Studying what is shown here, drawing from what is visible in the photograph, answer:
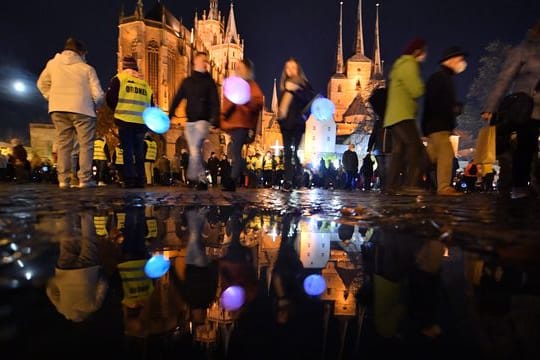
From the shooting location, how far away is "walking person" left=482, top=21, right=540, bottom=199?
14.9 feet

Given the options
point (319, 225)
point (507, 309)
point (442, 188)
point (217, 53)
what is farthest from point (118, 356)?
point (217, 53)

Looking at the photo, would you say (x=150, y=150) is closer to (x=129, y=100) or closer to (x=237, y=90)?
(x=129, y=100)

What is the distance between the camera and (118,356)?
0.53 meters

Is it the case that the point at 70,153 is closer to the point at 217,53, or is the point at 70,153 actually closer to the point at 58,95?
the point at 58,95

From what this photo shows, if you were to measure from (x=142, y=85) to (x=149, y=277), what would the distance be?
5876 millimetres

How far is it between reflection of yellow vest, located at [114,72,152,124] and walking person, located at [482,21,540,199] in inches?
206

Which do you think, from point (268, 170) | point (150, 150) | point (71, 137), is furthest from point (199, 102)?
point (268, 170)

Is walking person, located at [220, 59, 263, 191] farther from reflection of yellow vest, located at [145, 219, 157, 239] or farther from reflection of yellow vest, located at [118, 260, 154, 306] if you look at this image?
reflection of yellow vest, located at [118, 260, 154, 306]

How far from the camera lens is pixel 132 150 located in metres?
6.39

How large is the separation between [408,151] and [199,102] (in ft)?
10.1

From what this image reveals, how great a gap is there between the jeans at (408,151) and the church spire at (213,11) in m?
85.5

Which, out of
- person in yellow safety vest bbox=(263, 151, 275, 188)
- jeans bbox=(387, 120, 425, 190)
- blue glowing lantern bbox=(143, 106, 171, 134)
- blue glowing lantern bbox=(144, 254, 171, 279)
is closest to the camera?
blue glowing lantern bbox=(144, 254, 171, 279)

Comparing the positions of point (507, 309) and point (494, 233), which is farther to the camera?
point (494, 233)

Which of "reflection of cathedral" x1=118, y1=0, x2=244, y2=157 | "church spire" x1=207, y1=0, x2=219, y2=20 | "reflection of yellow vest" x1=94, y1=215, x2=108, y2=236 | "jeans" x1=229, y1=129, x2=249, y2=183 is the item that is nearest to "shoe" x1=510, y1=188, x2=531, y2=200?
"jeans" x1=229, y1=129, x2=249, y2=183
